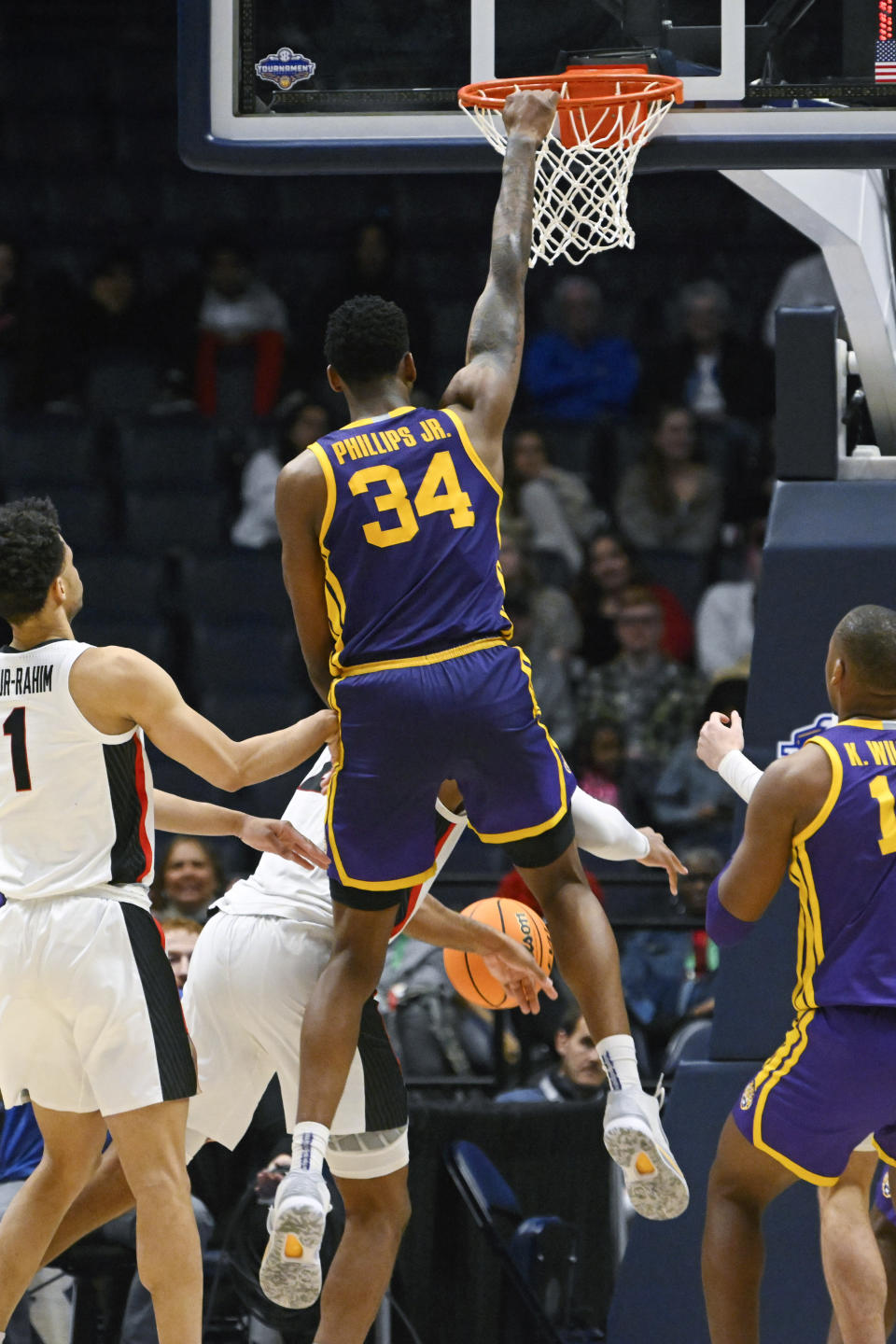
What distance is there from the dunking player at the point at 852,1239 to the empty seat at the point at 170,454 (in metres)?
7.15

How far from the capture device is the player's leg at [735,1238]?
4.96 metres

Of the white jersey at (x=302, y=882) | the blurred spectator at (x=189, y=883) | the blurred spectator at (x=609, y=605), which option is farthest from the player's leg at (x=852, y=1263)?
the blurred spectator at (x=609, y=605)

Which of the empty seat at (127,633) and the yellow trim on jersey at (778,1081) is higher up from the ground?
the yellow trim on jersey at (778,1081)

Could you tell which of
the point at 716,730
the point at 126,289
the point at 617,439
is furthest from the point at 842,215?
the point at 126,289

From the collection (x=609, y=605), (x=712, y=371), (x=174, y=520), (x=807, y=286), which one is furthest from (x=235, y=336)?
(x=807, y=286)

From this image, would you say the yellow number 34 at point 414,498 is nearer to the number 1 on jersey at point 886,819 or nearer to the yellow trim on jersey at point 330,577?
the yellow trim on jersey at point 330,577

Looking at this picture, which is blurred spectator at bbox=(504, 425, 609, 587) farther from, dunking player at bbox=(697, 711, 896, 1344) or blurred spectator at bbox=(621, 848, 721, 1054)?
dunking player at bbox=(697, 711, 896, 1344)

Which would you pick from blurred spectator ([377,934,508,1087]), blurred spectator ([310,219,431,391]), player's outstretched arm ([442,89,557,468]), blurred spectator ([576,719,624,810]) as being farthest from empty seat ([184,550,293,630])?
player's outstretched arm ([442,89,557,468])

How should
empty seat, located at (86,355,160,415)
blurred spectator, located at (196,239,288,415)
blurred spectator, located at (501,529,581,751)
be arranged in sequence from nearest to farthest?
blurred spectator, located at (501,529,581,751)
blurred spectator, located at (196,239,288,415)
empty seat, located at (86,355,160,415)

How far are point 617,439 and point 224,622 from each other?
258 cm

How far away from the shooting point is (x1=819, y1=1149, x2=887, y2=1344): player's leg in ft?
16.1

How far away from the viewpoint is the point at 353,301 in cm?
499

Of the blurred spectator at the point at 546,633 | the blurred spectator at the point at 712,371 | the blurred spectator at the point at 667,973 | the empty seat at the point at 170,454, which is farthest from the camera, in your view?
the empty seat at the point at 170,454

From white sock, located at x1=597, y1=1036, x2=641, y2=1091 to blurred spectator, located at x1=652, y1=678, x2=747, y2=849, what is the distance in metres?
5.17
